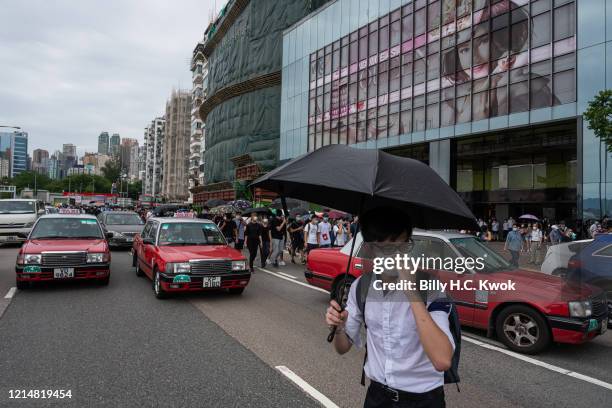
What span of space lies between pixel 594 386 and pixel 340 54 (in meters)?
38.7

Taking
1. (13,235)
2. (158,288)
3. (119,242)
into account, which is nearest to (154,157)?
(13,235)

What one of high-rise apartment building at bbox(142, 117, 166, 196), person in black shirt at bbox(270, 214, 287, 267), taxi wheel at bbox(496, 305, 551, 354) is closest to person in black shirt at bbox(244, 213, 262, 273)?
person in black shirt at bbox(270, 214, 287, 267)

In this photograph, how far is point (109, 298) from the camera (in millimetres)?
8094

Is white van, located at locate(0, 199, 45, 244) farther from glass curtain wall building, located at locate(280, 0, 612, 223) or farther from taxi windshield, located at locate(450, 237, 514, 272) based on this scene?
glass curtain wall building, located at locate(280, 0, 612, 223)

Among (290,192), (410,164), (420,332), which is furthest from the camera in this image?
(290,192)

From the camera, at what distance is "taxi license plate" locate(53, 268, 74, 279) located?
8273mm

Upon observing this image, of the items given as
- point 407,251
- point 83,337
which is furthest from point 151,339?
point 407,251

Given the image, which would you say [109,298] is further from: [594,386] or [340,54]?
[340,54]

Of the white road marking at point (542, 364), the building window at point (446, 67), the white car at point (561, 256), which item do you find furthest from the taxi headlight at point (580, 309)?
the building window at point (446, 67)

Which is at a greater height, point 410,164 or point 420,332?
point 410,164

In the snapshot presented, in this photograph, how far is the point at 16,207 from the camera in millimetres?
18047

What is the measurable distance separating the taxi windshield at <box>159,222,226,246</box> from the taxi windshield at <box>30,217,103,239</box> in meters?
1.98

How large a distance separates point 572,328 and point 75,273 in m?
8.36

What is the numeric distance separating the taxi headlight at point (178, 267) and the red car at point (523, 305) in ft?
11.2
